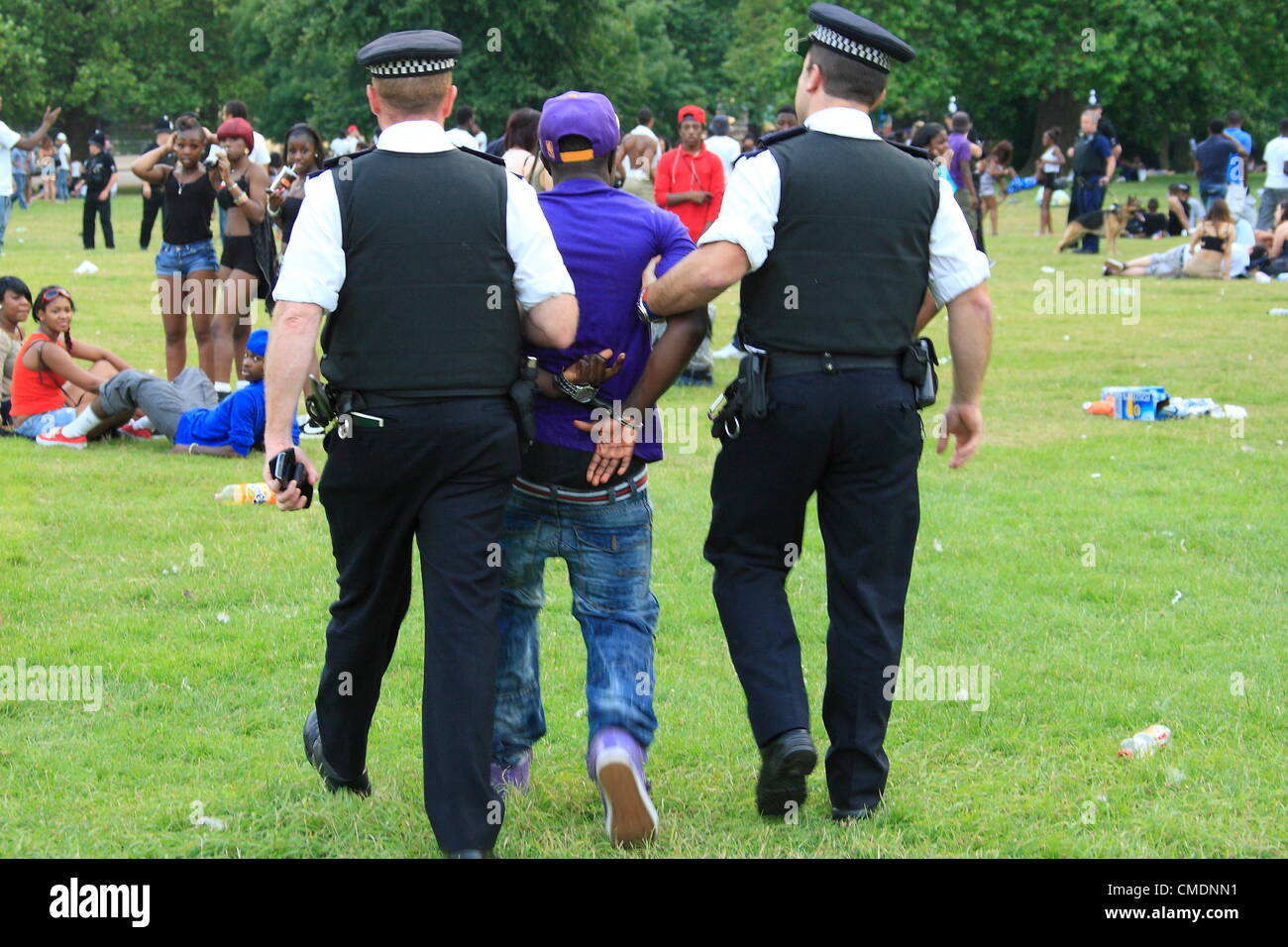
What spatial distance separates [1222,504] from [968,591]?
2.42 meters

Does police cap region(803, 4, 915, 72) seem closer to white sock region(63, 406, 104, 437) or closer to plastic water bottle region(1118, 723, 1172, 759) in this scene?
plastic water bottle region(1118, 723, 1172, 759)

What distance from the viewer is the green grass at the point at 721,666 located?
14.5 feet

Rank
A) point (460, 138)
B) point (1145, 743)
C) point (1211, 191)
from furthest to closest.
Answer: point (1211, 191) < point (460, 138) < point (1145, 743)

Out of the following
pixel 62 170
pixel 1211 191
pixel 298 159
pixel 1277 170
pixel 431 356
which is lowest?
pixel 431 356

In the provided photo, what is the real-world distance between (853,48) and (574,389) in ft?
4.10

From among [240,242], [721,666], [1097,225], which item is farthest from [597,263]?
[1097,225]

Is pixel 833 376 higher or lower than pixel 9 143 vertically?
lower

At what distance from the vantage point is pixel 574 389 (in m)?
4.25

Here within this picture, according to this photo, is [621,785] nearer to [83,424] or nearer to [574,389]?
[574,389]

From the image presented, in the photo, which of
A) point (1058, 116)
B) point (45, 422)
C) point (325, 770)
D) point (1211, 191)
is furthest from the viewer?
point (1058, 116)

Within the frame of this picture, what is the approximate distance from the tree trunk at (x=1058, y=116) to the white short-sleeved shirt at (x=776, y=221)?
45449mm

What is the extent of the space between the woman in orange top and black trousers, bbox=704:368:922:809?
7.34 metres
